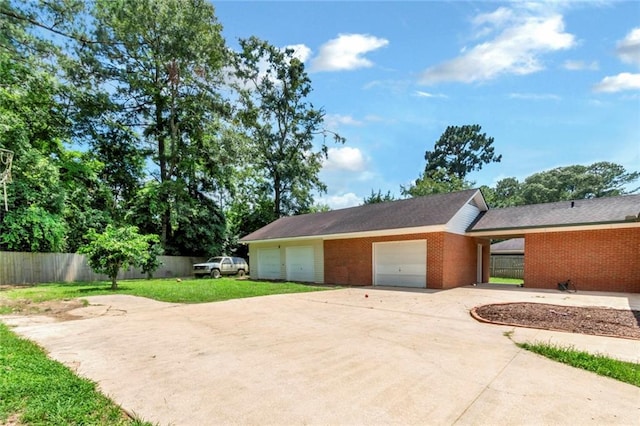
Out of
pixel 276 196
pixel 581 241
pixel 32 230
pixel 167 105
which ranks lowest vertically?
pixel 581 241

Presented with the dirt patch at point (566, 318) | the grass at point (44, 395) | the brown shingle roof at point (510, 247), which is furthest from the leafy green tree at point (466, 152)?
the grass at point (44, 395)

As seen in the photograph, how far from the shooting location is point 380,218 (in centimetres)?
1526

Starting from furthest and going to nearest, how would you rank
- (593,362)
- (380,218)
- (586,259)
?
(380,218) → (586,259) → (593,362)

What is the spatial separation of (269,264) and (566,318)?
1546 centimetres

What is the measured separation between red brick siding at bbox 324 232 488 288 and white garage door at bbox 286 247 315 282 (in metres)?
1.13

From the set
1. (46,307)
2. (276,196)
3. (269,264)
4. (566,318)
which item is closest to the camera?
(566,318)

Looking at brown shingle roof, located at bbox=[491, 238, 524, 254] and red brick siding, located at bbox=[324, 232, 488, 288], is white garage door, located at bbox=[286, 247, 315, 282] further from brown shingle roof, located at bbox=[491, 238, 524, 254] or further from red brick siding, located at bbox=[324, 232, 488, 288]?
brown shingle roof, located at bbox=[491, 238, 524, 254]

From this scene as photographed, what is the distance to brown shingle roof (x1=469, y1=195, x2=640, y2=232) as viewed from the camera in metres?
11.7

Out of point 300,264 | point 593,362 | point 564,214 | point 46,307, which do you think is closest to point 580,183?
point 564,214

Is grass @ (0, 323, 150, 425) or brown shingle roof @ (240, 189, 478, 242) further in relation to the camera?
brown shingle roof @ (240, 189, 478, 242)

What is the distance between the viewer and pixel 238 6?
13398 millimetres

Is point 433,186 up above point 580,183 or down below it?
below

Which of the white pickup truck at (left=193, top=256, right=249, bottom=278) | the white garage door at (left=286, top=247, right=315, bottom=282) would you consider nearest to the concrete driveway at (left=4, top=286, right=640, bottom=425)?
the white garage door at (left=286, top=247, right=315, bottom=282)

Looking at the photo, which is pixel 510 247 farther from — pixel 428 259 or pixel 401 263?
pixel 428 259
